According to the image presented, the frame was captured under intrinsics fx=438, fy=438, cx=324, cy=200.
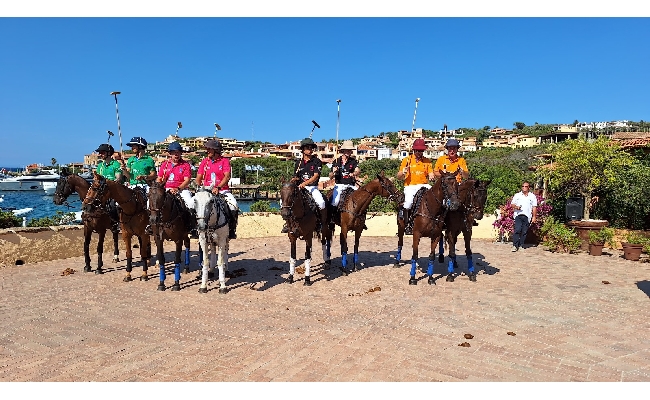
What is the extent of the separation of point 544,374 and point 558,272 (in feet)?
21.1

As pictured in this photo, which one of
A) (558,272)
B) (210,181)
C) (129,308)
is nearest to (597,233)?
(558,272)

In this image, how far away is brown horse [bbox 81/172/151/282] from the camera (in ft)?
28.3

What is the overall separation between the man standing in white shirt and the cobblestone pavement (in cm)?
325

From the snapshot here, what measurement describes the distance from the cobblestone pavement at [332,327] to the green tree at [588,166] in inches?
188

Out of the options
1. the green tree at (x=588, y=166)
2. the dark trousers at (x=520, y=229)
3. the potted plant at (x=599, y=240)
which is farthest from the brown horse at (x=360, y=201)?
the green tree at (x=588, y=166)

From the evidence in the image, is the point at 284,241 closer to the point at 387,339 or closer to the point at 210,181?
the point at 210,181

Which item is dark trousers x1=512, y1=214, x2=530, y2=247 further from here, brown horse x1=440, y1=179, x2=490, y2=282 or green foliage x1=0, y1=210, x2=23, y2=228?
green foliage x1=0, y1=210, x2=23, y2=228

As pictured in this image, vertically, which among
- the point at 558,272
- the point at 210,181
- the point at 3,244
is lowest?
the point at 558,272

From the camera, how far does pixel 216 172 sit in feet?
29.6

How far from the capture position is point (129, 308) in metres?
7.57

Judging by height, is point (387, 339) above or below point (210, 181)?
below

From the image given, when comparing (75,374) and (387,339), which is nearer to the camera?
(75,374)

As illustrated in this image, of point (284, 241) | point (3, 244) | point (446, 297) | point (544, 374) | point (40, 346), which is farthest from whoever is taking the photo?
point (284, 241)

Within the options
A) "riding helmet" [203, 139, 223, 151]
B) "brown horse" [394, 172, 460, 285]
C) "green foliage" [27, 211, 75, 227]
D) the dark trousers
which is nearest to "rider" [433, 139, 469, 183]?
"brown horse" [394, 172, 460, 285]
